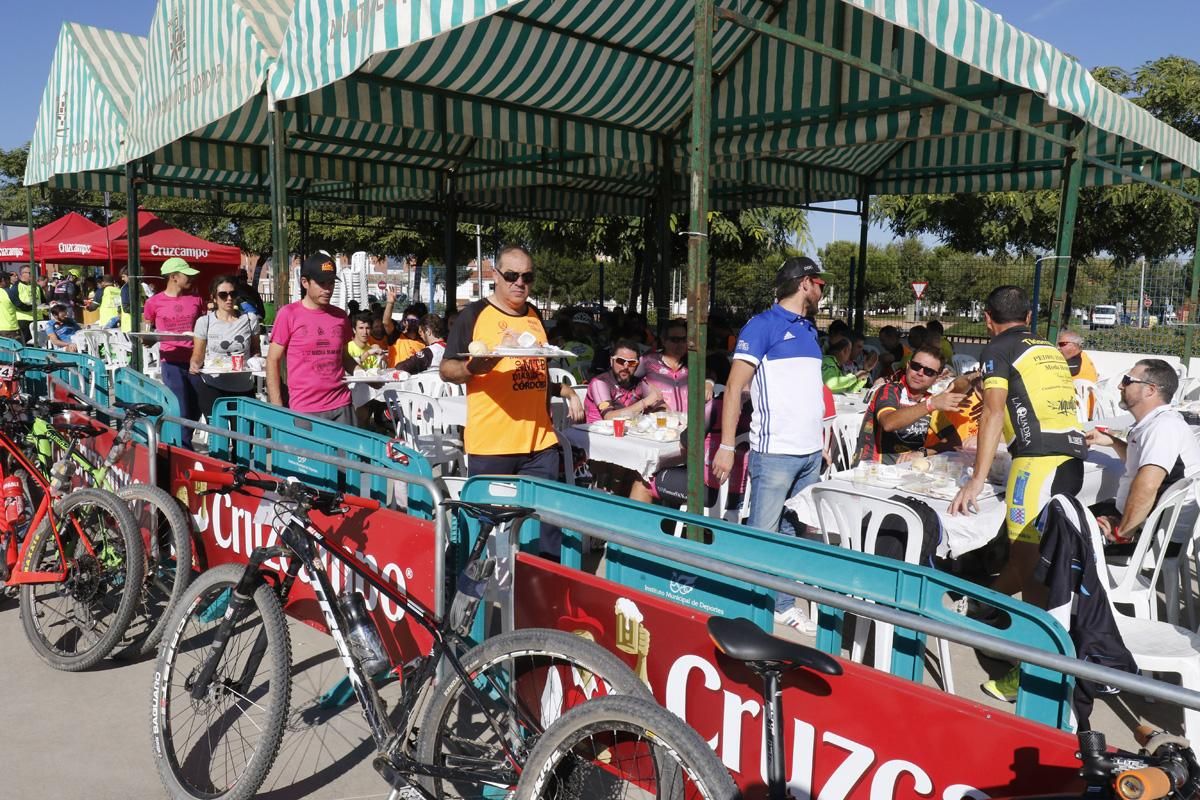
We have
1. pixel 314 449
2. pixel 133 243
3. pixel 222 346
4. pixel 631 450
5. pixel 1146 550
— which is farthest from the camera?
pixel 133 243

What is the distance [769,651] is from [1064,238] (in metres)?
6.22

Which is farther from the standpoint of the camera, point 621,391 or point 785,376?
point 621,391

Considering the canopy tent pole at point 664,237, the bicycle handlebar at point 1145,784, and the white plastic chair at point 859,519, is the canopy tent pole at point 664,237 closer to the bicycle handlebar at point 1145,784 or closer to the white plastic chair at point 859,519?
the white plastic chair at point 859,519

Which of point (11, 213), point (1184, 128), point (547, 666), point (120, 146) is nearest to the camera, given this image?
point (547, 666)

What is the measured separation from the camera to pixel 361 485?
4020 millimetres

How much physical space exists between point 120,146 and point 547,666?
27.8ft

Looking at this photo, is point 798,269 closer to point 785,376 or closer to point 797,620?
point 785,376

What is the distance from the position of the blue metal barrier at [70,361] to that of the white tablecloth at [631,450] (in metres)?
3.83

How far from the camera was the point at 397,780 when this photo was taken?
8.76ft

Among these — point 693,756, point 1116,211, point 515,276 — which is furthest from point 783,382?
point 1116,211

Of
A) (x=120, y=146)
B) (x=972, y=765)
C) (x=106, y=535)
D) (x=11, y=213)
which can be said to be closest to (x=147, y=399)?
(x=106, y=535)

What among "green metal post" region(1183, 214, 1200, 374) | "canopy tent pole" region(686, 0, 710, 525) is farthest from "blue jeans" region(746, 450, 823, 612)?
"green metal post" region(1183, 214, 1200, 374)

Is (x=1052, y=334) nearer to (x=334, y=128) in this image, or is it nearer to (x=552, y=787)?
(x=552, y=787)

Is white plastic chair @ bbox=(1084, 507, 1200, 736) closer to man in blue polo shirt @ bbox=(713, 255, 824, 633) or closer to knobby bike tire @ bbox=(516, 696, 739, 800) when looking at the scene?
man in blue polo shirt @ bbox=(713, 255, 824, 633)
